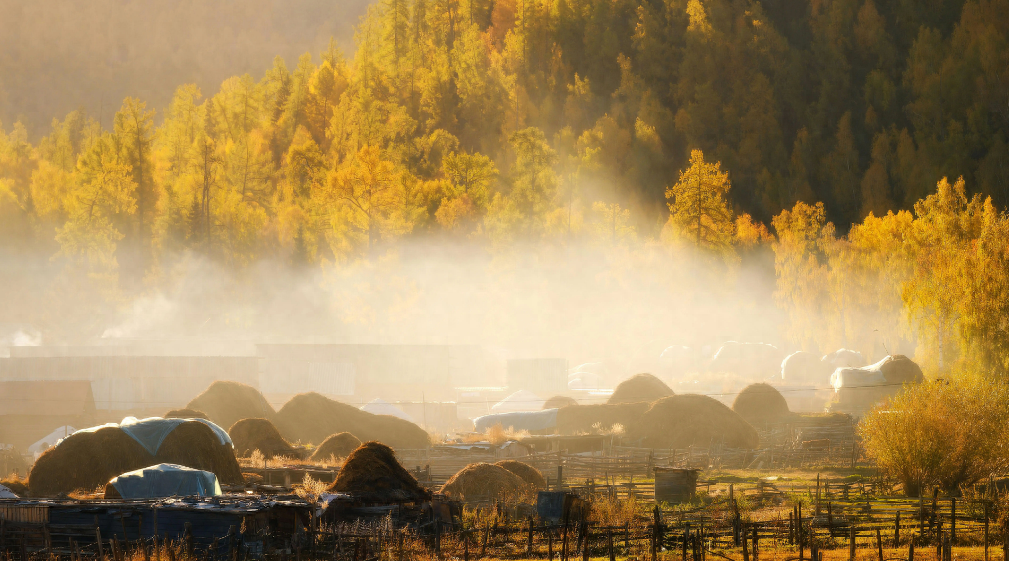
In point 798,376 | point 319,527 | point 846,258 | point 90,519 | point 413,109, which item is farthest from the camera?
point 413,109

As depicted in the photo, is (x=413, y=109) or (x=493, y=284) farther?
(x=413, y=109)

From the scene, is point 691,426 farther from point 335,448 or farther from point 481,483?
point 481,483

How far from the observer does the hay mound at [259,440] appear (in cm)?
3512

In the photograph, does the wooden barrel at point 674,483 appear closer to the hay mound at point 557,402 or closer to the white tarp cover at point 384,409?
the white tarp cover at point 384,409

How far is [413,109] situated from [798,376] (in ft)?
216

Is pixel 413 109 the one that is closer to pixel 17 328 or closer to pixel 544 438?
pixel 17 328

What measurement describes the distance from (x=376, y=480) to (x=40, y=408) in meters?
29.3

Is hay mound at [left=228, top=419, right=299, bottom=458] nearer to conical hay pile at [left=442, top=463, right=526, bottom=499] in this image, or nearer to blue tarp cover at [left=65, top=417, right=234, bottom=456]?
blue tarp cover at [left=65, top=417, right=234, bottom=456]

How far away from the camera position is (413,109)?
4488 inches

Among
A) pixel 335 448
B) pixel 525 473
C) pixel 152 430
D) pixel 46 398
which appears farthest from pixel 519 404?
pixel 152 430

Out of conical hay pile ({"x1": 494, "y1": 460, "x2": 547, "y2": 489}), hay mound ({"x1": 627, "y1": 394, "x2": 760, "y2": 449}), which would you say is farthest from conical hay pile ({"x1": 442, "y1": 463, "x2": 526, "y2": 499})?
hay mound ({"x1": 627, "y1": 394, "x2": 760, "y2": 449})

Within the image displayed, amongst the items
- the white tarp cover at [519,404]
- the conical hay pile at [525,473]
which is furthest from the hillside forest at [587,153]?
the conical hay pile at [525,473]

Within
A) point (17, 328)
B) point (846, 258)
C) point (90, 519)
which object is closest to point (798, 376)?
point (846, 258)

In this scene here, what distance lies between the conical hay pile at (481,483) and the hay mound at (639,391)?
21.8m
